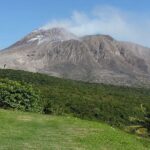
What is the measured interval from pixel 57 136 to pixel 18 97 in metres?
10.6

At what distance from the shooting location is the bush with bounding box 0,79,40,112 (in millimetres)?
27109

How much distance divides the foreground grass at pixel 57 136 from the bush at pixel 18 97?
17.5 ft

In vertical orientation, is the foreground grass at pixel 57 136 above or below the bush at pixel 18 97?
below

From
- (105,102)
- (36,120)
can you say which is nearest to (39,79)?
(105,102)

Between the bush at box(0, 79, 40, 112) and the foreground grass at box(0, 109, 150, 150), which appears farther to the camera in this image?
the bush at box(0, 79, 40, 112)

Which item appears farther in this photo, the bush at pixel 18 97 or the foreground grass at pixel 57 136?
the bush at pixel 18 97

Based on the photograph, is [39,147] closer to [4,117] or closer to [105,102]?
[4,117]

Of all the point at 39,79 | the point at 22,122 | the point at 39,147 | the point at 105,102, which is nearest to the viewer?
the point at 39,147

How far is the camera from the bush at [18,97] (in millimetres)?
27109

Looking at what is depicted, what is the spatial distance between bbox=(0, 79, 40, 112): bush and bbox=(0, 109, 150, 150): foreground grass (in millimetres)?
5329

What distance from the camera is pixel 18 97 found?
27.6 m

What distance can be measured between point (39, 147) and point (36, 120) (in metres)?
5.78

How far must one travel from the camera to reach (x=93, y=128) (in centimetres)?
1995

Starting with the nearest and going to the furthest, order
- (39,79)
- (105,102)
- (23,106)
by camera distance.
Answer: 1. (23,106)
2. (105,102)
3. (39,79)
